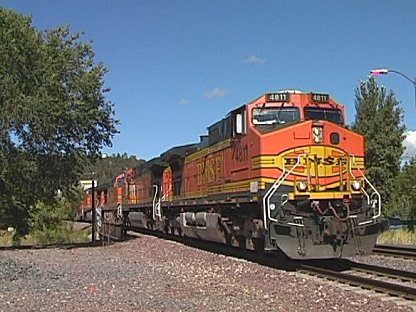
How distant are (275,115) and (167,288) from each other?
6213mm

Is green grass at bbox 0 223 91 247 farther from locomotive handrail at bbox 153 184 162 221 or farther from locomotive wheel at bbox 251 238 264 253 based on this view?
locomotive wheel at bbox 251 238 264 253

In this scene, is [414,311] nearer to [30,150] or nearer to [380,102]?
[30,150]

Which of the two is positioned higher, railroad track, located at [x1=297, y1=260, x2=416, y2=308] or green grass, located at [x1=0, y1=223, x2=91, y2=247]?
green grass, located at [x1=0, y1=223, x2=91, y2=247]

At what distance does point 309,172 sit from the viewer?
14.9 metres

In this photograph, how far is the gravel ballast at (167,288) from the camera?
9.54m

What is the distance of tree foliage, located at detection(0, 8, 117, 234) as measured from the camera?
23062 mm

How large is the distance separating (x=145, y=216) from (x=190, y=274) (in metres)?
18.9

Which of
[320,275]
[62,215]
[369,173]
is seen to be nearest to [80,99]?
[320,275]

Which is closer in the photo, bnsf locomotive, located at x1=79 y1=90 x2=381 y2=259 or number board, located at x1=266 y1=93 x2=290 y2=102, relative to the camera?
bnsf locomotive, located at x1=79 y1=90 x2=381 y2=259

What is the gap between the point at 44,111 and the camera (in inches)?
912

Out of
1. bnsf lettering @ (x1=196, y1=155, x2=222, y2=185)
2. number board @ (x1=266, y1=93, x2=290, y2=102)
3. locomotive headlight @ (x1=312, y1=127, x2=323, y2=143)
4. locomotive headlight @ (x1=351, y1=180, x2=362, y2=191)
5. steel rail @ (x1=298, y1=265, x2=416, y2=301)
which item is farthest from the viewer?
bnsf lettering @ (x1=196, y1=155, x2=222, y2=185)

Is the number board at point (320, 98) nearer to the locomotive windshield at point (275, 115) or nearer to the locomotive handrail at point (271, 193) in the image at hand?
the locomotive windshield at point (275, 115)

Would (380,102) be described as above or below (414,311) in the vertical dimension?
above

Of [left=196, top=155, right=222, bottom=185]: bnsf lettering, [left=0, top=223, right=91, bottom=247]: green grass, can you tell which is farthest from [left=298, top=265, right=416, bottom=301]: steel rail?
[left=0, top=223, right=91, bottom=247]: green grass
